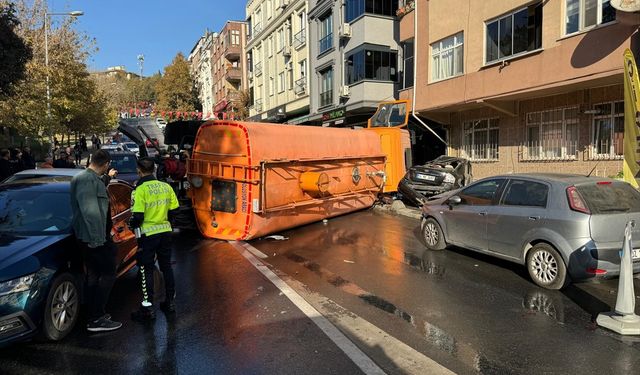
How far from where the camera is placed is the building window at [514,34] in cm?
1340

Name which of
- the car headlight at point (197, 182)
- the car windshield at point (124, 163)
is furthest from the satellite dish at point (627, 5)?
the car windshield at point (124, 163)

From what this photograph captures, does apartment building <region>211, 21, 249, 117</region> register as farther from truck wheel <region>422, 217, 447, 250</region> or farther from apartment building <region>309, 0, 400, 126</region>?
truck wheel <region>422, 217, 447, 250</region>

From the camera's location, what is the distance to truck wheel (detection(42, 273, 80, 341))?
4219mm

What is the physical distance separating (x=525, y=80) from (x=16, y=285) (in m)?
13.0

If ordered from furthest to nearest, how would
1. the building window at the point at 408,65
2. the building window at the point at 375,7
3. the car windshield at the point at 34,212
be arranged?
the building window at the point at 375,7, the building window at the point at 408,65, the car windshield at the point at 34,212

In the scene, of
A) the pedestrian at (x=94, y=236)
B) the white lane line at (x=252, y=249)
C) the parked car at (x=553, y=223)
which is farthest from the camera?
the white lane line at (x=252, y=249)

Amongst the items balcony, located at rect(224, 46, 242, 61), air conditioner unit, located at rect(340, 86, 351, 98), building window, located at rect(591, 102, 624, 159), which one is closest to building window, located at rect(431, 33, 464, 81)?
building window, located at rect(591, 102, 624, 159)

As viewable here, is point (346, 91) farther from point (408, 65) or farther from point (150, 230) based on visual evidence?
point (150, 230)

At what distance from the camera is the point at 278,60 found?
39.4 m

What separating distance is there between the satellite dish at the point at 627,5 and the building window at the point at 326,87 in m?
19.5

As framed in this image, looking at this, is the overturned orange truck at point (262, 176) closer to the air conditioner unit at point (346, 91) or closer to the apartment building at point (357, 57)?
the apartment building at point (357, 57)

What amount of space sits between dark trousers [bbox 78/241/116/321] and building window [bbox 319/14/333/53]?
2504 cm

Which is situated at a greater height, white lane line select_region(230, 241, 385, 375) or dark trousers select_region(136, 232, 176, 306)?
dark trousers select_region(136, 232, 176, 306)

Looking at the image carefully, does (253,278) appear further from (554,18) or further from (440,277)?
(554,18)
